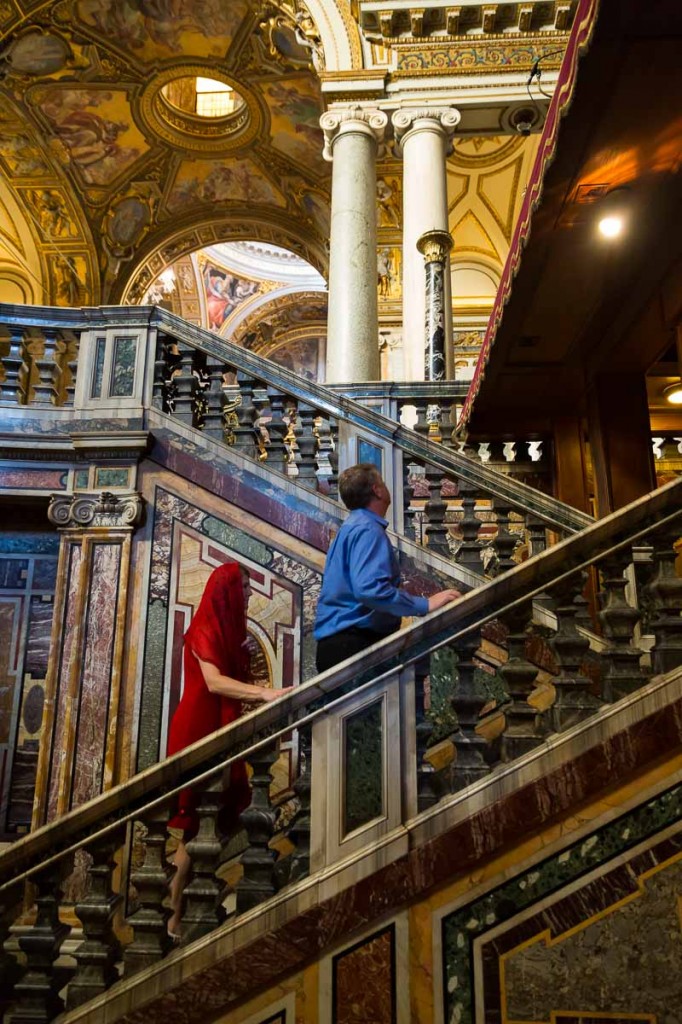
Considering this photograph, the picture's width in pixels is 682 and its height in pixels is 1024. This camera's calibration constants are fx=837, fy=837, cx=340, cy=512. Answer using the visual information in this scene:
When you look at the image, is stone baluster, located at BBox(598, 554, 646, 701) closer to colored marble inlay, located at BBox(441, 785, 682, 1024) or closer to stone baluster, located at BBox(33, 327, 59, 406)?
colored marble inlay, located at BBox(441, 785, 682, 1024)

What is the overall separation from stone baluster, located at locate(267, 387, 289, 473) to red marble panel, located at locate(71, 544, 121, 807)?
1.11 m

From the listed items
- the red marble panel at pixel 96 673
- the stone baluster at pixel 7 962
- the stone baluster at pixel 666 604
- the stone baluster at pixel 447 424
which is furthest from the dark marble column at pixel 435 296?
the stone baluster at pixel 7 962

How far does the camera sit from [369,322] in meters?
8.24

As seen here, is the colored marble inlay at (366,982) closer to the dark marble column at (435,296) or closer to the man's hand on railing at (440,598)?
the man's hand on railing at (440,598)

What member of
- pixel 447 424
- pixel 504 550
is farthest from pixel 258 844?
pixel 447 424

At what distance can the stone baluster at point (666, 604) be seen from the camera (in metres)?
2.81

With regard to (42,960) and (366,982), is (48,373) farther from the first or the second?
(366,982)

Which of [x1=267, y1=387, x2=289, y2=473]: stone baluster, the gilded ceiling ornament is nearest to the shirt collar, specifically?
[x1=267, y1=387, x2=289, y2=473]: stone baluster

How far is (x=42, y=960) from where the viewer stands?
→ 9.14ft

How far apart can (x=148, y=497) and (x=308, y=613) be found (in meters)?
1.28

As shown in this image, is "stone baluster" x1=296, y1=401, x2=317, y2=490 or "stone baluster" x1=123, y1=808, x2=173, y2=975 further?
"stone baluster" x1=296, y1=401, x2=317, y2=490

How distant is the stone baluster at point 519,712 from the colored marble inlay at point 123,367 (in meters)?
3.53

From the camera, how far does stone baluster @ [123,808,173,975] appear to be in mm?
2746

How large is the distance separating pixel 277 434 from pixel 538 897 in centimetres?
344
